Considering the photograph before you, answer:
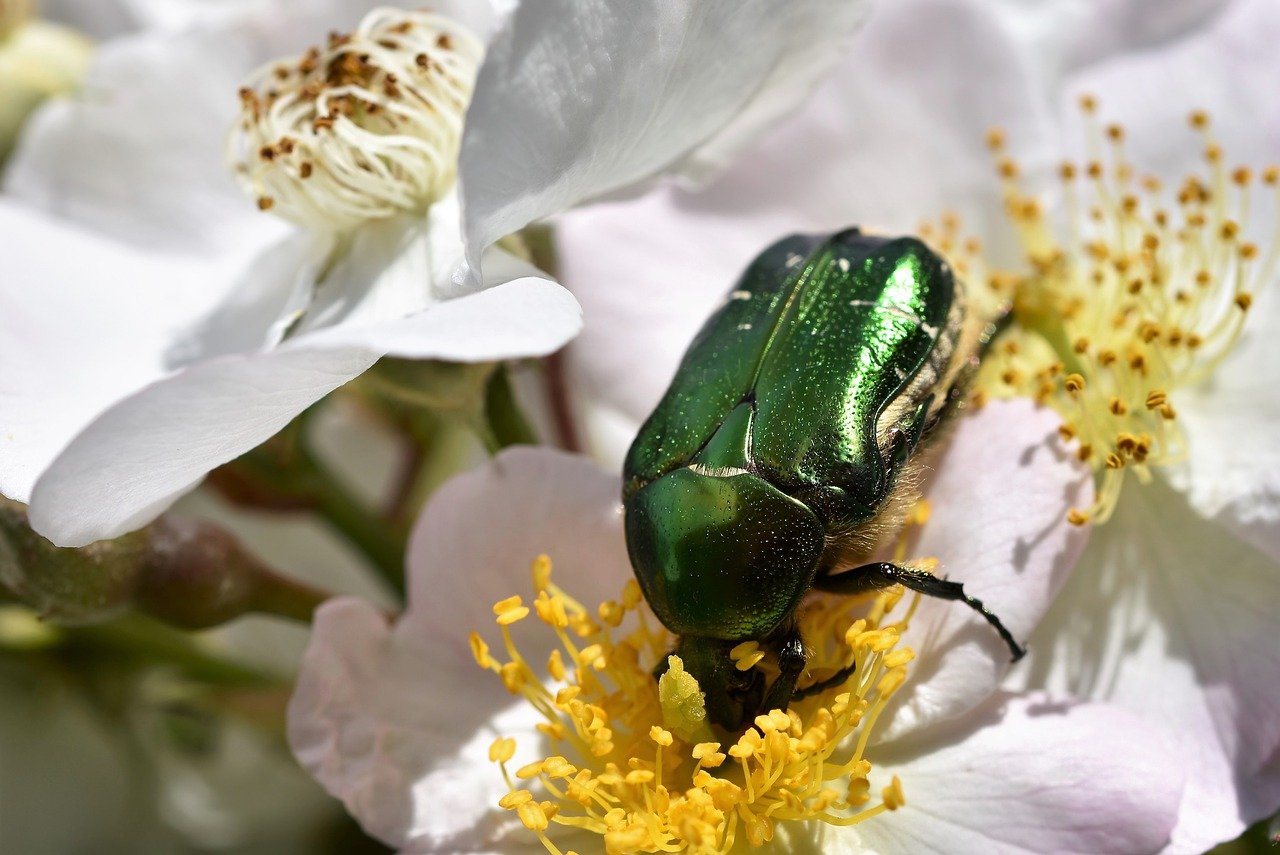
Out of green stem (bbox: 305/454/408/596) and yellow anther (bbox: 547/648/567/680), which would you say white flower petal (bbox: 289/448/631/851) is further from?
green stem (bbox: 305/454/408/596)

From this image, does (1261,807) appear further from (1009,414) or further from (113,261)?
(113,261)

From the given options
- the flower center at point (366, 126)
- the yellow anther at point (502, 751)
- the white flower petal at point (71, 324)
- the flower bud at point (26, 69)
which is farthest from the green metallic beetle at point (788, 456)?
the flower bud at point (26, 69)

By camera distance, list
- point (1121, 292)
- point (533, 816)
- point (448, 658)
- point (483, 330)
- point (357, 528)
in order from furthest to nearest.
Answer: point (357, 528) < point (1121, 292) < point (448, 658) < point (533, 816) < point (483, 330)

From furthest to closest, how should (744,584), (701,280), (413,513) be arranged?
(413,513) < (701,280) < (744,584)

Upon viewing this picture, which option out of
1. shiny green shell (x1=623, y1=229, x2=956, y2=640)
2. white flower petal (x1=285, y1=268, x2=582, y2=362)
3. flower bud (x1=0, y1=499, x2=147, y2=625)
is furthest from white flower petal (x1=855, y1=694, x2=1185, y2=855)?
flower bud (x1=0, y1=499, x2=147, y2=625)

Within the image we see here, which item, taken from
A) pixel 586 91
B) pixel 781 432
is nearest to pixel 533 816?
pixel 781 432

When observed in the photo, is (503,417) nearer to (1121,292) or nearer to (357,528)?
(357,528)

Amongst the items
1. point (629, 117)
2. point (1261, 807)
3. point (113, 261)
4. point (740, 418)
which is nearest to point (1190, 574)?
point (1261, 807)
